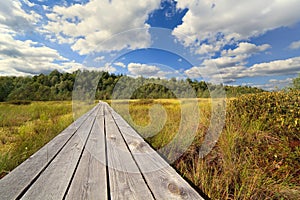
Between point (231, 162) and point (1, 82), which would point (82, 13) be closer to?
point (231, 162)

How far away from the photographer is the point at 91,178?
5.21 feet

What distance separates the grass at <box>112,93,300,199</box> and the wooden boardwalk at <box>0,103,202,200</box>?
413 mm

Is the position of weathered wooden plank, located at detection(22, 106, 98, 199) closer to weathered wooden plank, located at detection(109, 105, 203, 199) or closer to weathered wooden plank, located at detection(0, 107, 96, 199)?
weathered wooden plank, located at detection(0, 107, 96, 199)

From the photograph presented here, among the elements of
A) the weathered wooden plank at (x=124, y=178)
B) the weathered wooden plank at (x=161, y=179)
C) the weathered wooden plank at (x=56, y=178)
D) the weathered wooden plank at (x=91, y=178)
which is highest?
the weathered wooden plank at (x=161, y=179)

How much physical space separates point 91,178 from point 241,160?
1639mm

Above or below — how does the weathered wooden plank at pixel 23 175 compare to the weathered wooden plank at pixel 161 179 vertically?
below

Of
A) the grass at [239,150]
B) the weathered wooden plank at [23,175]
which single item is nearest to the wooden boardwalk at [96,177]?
the weathered wooden plank at [23,175]

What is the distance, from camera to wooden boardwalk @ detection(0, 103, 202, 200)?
1.32 meters

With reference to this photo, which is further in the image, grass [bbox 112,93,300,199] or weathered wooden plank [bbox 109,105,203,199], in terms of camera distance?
grass [bbox 112,93,300,199]

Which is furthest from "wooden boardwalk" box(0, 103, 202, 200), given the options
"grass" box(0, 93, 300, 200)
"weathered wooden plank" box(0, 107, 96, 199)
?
"grass" box(0, 93, 300, 200)

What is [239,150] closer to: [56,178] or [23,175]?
[56,178]

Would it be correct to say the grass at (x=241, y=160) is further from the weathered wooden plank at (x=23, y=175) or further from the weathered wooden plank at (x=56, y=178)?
the weathered wooden plank at (x=23, y=175)

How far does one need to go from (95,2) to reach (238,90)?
412 cm

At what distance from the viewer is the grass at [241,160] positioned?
167cm
